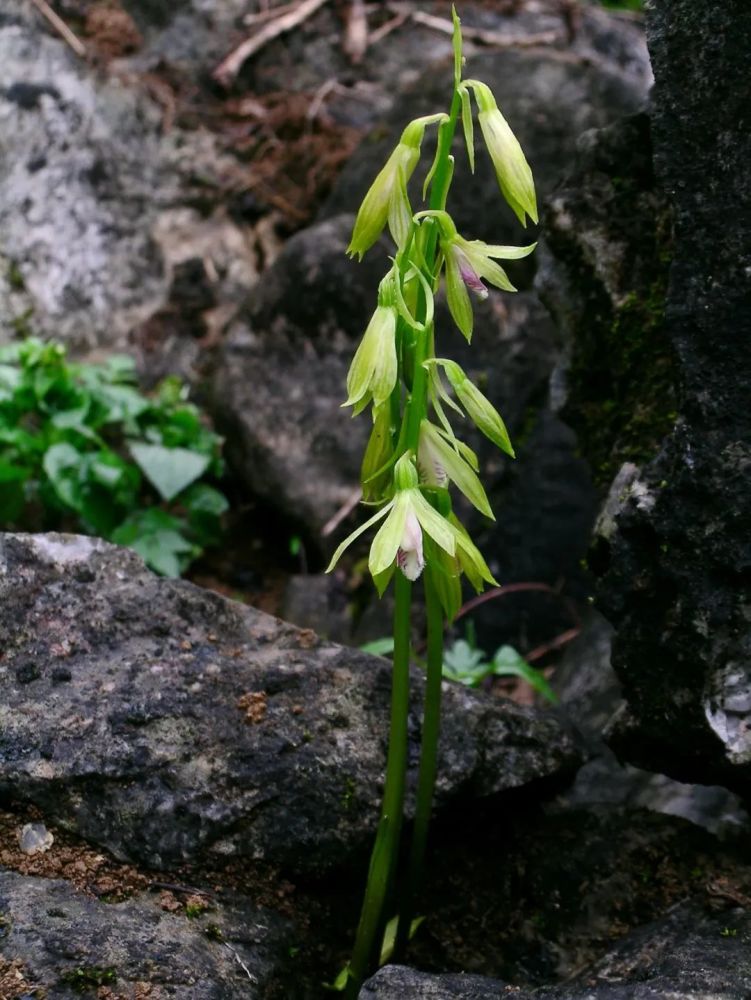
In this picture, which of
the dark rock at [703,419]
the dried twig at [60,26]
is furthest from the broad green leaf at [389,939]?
the dried twig at [60,26]

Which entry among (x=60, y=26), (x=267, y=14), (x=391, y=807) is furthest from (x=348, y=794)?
(x=267, y=14)

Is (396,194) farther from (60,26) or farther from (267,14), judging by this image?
(267,14)

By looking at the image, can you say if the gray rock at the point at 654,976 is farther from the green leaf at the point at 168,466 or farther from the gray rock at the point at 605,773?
the green leaf at the point at 168,466

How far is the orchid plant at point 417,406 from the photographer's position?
167 cm

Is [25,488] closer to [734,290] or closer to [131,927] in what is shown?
[131,927]

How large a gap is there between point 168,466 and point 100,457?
0.26 metres

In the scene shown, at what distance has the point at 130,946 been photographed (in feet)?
5.46

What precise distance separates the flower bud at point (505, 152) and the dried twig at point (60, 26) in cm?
376

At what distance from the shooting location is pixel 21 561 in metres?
2.19

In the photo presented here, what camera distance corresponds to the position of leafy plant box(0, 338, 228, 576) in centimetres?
350

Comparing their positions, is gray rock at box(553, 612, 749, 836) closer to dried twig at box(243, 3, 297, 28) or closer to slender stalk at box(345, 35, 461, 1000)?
slender stalk at box(345, 35, 461, 1000)

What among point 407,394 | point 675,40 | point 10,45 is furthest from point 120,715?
point 10,45

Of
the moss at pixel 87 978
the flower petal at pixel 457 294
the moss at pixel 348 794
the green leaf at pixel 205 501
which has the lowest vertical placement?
the green leaf at pixel 205 501

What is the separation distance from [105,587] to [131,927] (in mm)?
767
